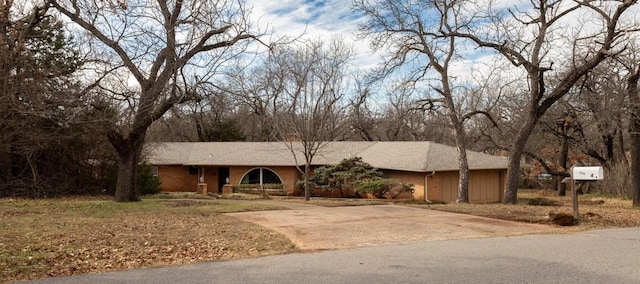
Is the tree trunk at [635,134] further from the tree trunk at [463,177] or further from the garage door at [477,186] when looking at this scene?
the garage door at [477,186]

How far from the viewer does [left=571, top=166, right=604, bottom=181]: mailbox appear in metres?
12.6

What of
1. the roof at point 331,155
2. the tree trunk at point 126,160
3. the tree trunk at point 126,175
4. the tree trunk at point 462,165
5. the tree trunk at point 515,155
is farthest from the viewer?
the roof at point 331,155

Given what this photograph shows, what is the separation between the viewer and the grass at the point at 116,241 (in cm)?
784

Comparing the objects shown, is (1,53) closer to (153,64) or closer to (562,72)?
(153,64)

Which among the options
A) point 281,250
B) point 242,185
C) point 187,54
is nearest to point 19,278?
point 281,250

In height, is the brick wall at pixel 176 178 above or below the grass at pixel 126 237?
above

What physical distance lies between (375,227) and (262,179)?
75.2 feet

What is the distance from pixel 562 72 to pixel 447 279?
2210cm

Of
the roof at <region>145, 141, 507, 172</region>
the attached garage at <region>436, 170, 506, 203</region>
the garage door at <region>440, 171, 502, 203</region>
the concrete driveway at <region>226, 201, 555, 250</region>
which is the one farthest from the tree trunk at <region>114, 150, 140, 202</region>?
the garage door at <region>440, 171, 502, 203</region>

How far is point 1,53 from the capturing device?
1386cm

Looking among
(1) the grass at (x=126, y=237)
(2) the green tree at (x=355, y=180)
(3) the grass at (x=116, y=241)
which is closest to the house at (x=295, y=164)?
(2) the green tree at (x=355, y=180)

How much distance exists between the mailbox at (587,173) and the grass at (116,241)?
297 inches

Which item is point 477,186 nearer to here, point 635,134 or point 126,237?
point 635,134

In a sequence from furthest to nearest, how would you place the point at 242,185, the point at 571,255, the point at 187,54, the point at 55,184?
the point at 242,185, the point at 55,184, the point at 187,54, the point at 571,255
